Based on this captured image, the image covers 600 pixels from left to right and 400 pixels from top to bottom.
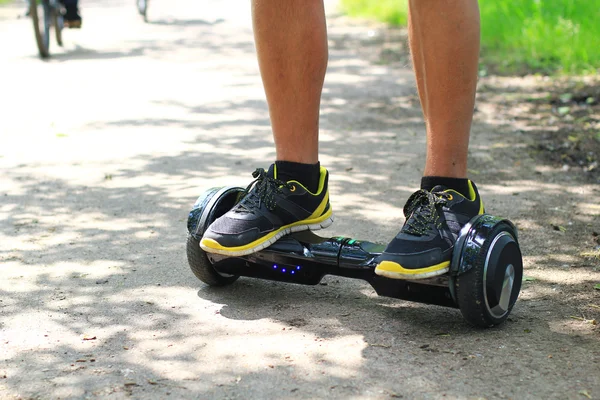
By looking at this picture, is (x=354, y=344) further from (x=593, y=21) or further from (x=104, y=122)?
(x=593, y=21)

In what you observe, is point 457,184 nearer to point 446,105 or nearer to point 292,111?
point 446,105

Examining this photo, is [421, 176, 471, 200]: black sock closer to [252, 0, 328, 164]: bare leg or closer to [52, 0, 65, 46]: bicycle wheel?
[252, 0, 328, 164]: bare leg

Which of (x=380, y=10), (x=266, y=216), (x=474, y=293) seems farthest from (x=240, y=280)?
(x=380, y=10)

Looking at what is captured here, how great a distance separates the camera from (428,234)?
91.5 inches

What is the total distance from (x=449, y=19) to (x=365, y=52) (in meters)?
6.66

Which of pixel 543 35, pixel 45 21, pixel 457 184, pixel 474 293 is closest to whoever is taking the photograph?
pixel 474 293

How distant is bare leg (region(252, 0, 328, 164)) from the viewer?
261cm

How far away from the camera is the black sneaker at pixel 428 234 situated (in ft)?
7.36

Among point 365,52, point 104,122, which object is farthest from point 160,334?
point 365,52

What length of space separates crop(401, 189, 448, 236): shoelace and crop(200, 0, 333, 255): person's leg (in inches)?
13.5

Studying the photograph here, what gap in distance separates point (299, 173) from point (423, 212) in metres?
0.44

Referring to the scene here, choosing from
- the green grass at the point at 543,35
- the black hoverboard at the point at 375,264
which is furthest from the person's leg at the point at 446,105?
the green grass at the point at 543,35

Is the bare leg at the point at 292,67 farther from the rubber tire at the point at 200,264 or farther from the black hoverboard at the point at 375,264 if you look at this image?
the rubber tire at the point at 200,264

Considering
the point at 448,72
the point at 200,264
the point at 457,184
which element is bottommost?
the point at 200,264
